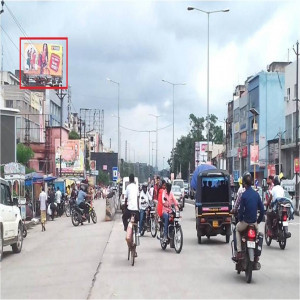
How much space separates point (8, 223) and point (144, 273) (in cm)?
546

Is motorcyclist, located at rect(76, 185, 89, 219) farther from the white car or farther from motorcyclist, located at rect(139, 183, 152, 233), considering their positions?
the white car

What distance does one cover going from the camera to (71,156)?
7100 cm

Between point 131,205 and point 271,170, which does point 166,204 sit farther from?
point 271,170

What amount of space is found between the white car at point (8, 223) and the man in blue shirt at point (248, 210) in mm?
6754

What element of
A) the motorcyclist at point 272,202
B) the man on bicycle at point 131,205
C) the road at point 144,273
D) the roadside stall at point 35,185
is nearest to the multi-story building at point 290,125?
the roadside stall at point 35,185

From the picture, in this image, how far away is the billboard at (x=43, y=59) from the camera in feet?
198

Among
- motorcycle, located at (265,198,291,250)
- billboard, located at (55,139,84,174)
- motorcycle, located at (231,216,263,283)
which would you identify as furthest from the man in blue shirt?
billboard, located at (55,139,84,174)

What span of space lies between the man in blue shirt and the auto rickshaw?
5974 mm

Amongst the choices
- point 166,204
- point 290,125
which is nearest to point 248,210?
point 166,204

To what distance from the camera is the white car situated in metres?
14.9

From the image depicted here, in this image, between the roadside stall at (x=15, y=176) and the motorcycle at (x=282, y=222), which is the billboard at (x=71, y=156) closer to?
the roadside stall at (x=15, y=176)

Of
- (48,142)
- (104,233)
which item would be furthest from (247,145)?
(104,233)

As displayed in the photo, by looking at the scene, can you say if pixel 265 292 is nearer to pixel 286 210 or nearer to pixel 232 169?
pixel 286 210

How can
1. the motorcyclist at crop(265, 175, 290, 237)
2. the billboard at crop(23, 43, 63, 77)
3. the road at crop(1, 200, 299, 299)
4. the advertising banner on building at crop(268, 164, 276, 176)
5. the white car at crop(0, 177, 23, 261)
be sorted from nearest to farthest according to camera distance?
the road at crop(1, 200, 299, 299) < the white car at crop(0, 177, 23, 261) < the motorcyclist at crop(265, 175, 290, 237) < the advertising banner on building at crop(268, 164, 276, 176) < the billboard at crop(23, 43, 63, 77)
